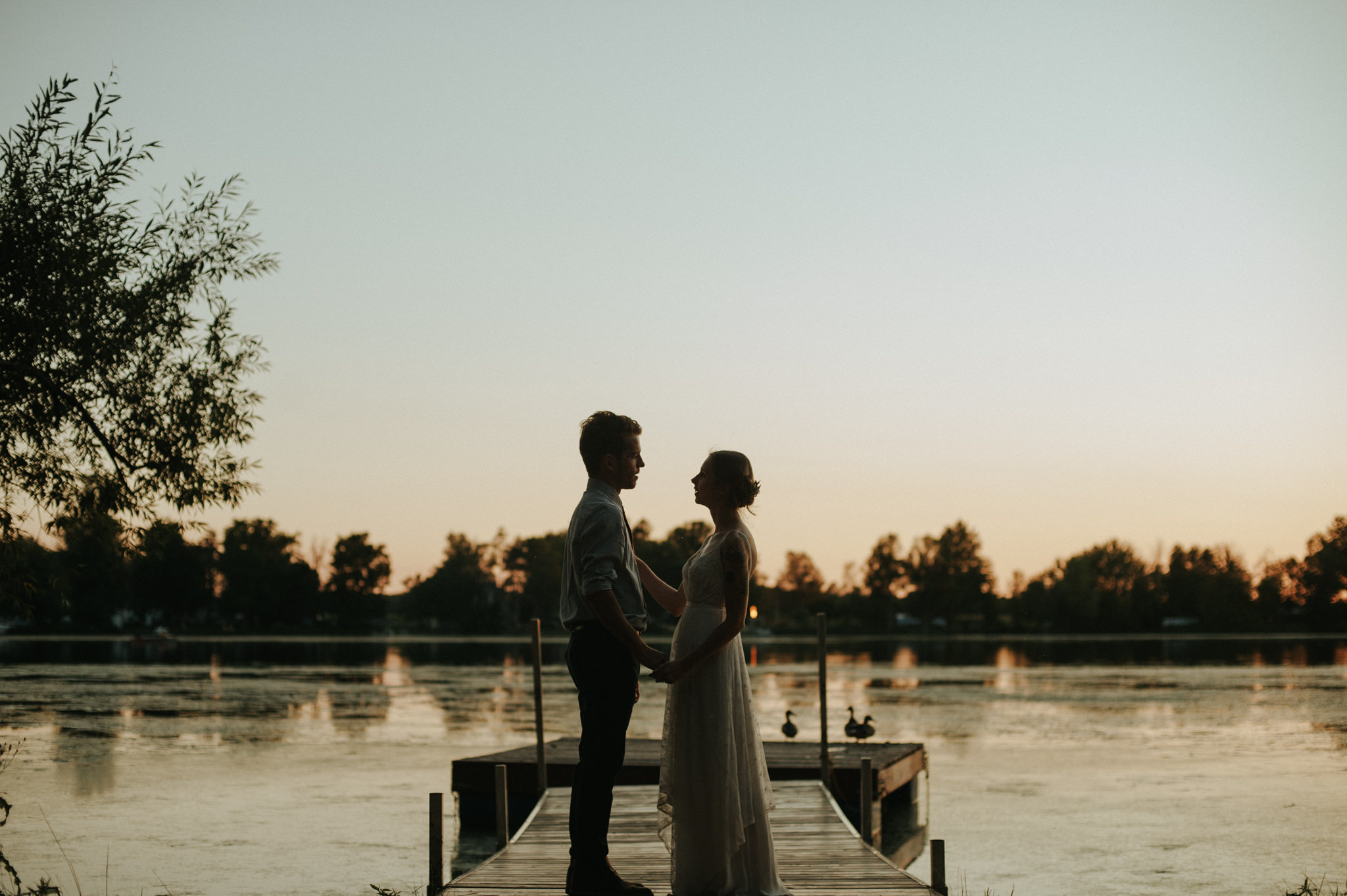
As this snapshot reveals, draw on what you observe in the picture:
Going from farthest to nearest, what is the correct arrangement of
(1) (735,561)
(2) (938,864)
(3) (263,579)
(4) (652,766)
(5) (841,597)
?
(5) (841,597) < (3) (263,579) < (4) (652,766) < (2) (938,864) < (1) (735,561)

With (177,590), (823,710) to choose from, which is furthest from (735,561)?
(177,590)

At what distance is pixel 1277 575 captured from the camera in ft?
411

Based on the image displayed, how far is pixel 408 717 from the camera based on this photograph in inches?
1098

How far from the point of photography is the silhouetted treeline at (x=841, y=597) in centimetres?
11356

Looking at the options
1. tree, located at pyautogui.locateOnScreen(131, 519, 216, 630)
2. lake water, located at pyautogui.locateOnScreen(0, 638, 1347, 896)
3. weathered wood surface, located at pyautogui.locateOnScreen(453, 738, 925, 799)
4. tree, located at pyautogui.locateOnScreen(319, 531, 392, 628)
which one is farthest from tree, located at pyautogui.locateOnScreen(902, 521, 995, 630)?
weathered wood surface, located at pyautogui.locateOnScreen(453, 738, 925, 799)

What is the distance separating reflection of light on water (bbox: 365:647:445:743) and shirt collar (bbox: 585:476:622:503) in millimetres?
19296

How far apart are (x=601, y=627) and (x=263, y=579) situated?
11819cm

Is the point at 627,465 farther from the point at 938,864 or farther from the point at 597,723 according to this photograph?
the point at 938,864

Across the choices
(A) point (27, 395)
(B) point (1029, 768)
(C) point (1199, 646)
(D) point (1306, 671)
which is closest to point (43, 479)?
(A) point (27, 395)

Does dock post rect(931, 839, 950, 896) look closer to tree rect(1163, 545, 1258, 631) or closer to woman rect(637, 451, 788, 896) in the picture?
woman rect(637, 451, 788, 896)

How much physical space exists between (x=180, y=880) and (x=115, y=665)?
43.3m

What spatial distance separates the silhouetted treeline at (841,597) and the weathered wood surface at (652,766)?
89742 mm

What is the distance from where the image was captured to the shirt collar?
514 cm

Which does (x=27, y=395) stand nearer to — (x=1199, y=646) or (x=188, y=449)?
(x=188, y=449)
